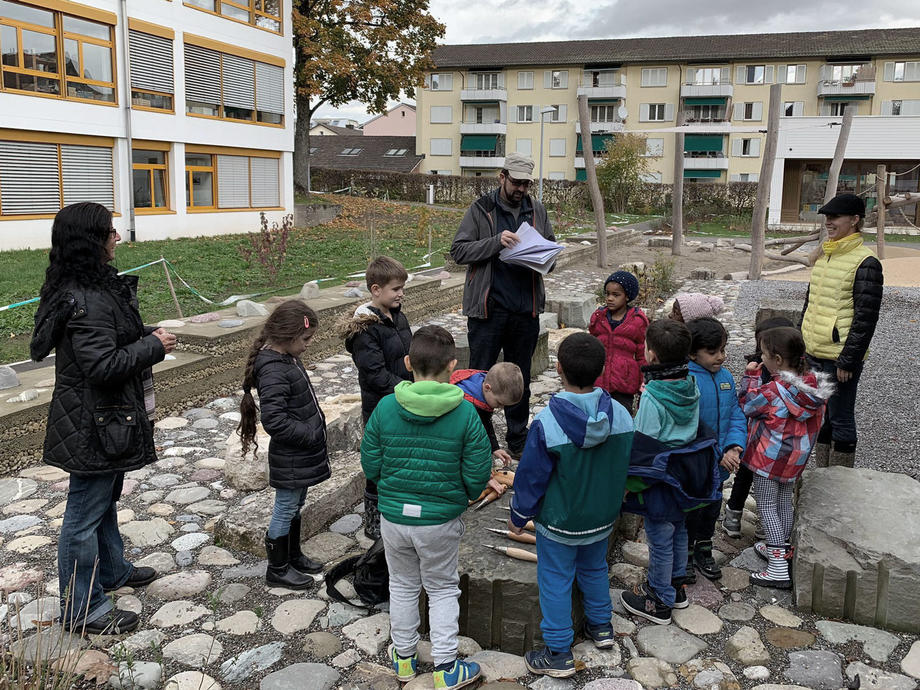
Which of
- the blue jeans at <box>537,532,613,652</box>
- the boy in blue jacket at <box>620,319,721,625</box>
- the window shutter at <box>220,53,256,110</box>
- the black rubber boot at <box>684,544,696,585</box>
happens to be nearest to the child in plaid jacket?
the black rubber boot at <box>684,544,696,585</box>

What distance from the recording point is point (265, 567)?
3852 mm

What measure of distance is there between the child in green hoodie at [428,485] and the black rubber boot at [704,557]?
1.41 metres

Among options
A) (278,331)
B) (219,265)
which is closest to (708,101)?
(219,265)

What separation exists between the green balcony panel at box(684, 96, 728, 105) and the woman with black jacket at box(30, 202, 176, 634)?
5153 centimetres

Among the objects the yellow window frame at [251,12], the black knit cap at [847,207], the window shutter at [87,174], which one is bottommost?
the black knit cap at [847,207]

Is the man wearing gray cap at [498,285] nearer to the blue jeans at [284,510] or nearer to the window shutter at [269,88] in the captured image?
the blue jeans at [284,510]

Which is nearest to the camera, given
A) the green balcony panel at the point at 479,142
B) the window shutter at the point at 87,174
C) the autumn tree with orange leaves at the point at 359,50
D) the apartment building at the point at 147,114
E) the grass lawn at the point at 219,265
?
the grass lawn at the point at 219,265

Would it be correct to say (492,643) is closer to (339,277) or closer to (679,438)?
(679,438)

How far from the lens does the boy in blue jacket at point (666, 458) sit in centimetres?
326

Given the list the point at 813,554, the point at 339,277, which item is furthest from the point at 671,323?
the point at 339,277

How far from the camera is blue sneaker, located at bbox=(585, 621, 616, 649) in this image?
314 centimetres

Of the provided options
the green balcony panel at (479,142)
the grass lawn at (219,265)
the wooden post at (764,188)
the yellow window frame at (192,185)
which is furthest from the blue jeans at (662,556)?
the green balcony panel at (479,142)

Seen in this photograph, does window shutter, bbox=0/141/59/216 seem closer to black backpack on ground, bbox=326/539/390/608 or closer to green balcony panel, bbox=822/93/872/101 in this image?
black backpack on ground, bbox=326/539/390/608

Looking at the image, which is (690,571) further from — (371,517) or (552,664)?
(371,517)
